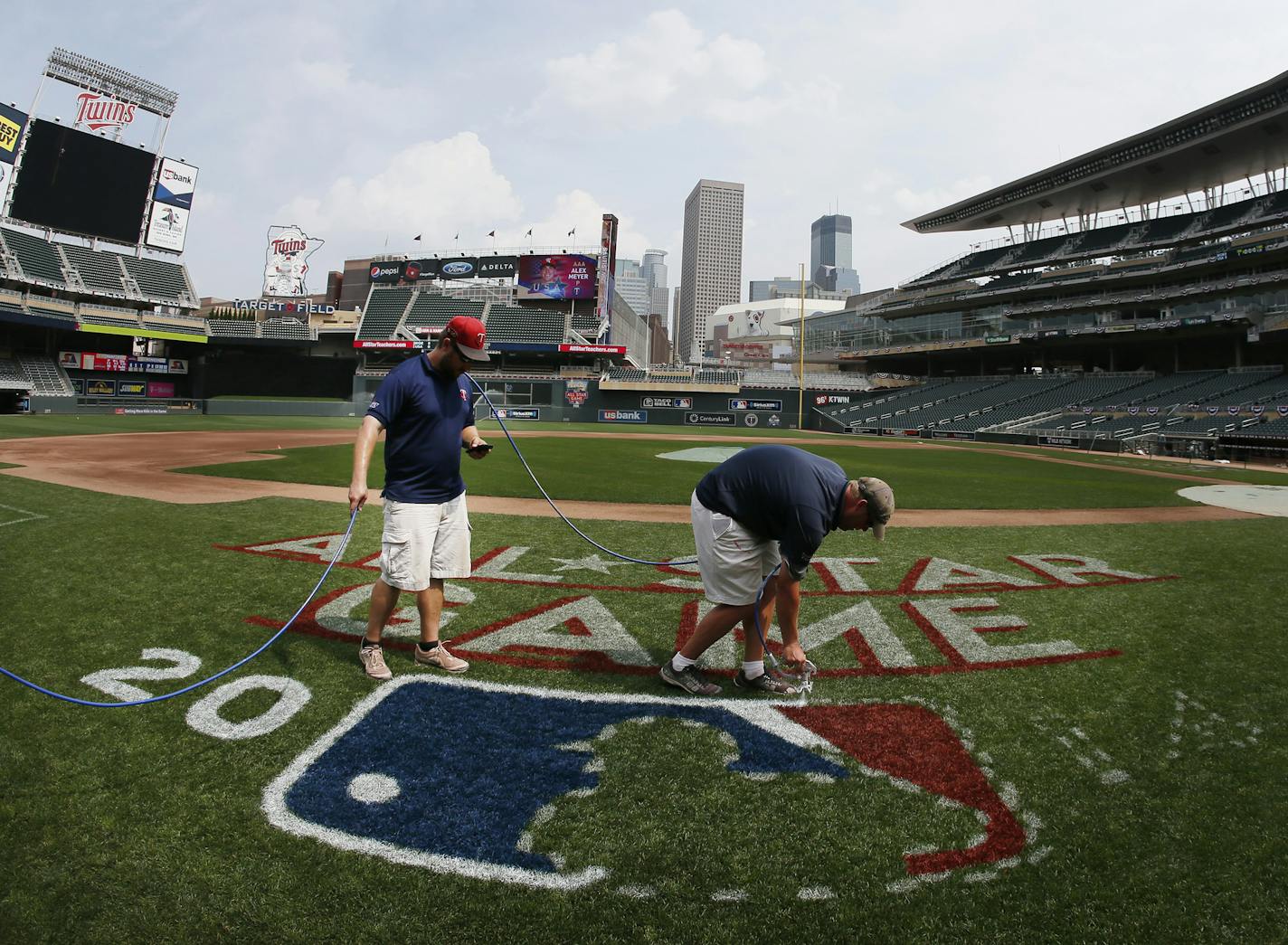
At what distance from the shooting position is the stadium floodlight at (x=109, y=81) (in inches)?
1860

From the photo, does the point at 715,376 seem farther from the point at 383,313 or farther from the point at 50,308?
the point at 50,308

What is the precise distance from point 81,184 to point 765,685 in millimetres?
63864

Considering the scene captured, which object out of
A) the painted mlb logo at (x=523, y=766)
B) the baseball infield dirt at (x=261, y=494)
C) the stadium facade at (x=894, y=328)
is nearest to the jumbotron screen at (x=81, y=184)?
the stadium facade at (x=894, y=328)

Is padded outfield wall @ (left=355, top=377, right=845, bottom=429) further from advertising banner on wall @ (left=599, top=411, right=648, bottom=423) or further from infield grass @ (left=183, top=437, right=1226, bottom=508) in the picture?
infield grass @ (left=183, top=437, right=1226, bottom=508)

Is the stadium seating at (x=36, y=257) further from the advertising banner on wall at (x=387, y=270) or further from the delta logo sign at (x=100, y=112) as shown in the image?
the advertising banner on wall at (x=387, y=270)

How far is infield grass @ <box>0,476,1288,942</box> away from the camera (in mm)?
2271

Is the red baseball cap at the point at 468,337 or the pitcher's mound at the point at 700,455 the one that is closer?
the red baseball cap at the point at 468,337

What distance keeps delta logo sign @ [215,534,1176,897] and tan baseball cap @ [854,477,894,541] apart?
1.09 meters

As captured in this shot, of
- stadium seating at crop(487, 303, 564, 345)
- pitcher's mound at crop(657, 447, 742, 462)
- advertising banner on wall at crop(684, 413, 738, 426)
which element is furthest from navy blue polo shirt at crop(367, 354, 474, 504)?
stadium seating at crop(487, 303, 564, 345)

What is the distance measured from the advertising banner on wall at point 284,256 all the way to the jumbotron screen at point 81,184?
64.2 feet

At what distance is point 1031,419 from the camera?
4212cm

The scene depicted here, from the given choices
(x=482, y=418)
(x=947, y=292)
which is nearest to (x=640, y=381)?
(x=482, y=418)

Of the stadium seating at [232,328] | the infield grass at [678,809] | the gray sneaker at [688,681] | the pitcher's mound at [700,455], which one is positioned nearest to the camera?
the infield grass at [678,809]

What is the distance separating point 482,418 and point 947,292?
40354 millimetres
